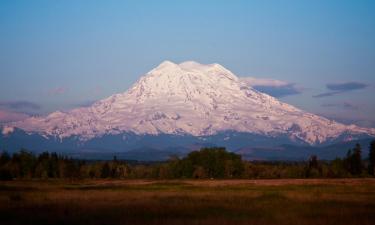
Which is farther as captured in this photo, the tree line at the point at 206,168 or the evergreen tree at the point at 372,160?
the tree line at the point at 206,168

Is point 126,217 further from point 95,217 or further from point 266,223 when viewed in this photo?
point 266,223

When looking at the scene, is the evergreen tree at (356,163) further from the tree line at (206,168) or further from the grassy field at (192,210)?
the grassy field at (192,210)

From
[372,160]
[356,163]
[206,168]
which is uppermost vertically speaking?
[372,160]

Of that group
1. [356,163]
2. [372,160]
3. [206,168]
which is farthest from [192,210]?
[372,160]

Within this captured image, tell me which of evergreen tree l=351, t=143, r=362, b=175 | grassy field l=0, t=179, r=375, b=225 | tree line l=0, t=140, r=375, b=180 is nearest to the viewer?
grassy field l=0, t=179, r=375, b=225

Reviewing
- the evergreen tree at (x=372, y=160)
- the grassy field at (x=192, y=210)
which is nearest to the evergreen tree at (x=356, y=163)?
the evergreen tree at (x=372, y=160)

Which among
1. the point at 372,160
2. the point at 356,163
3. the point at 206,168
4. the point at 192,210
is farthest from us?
the point at 206,168

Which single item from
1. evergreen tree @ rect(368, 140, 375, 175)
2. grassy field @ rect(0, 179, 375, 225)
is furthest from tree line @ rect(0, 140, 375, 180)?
grassy field @ rect(0, 179, 375, 225)

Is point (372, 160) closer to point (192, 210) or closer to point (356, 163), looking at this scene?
point (356, 163)

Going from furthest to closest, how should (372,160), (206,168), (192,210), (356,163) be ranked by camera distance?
(206,168)
(356,163)
(372,160)
(192,210)

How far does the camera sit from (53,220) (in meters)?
37.3

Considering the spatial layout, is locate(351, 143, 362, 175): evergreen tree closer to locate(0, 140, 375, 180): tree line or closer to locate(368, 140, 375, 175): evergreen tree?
locate(0, 140, 375, 180): tree line

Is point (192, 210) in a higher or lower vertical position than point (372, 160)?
lower

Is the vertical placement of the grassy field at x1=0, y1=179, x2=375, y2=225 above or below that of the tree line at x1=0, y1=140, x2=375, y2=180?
below
